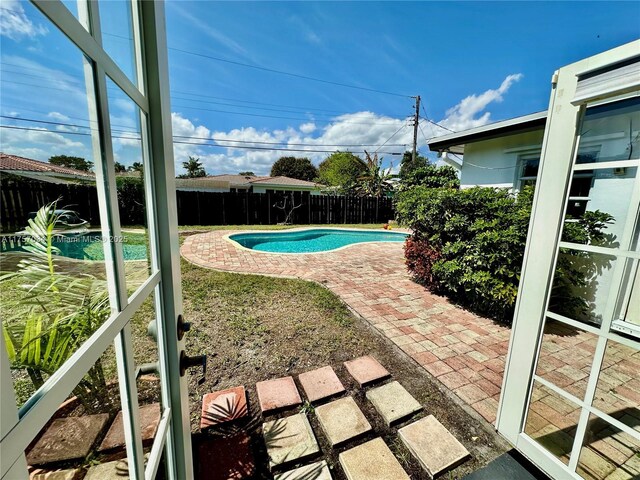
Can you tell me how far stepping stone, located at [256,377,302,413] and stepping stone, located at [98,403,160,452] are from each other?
4.51ft

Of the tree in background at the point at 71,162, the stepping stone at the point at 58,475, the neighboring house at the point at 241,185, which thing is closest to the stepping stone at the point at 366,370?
the stepping stone at the point at 58,475

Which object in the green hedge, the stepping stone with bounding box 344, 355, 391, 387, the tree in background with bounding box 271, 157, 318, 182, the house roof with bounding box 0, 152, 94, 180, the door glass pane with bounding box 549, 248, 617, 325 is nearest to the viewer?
the house roof with bounding box 0, 152, 94, 180

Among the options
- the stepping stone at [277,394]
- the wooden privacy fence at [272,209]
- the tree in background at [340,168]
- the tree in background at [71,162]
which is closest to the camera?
the tree in background at [71,162]

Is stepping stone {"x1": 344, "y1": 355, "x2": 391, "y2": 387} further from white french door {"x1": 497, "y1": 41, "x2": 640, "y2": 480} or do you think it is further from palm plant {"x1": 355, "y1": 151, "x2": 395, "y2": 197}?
palm plant {"x1": 355, "y1": 151, "x2": 395, "y2": 197}

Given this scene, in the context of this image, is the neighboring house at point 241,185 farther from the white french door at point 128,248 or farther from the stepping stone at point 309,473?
the white french door at point 128,248

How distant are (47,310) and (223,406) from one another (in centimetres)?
203

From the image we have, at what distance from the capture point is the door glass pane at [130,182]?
0.68 meters

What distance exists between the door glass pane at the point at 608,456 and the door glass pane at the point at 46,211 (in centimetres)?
248

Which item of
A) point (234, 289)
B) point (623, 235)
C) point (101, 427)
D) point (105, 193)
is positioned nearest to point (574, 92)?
point (623, 235)

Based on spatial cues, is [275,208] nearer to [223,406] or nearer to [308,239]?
[308,239]

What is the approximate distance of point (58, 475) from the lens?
0.52 meters

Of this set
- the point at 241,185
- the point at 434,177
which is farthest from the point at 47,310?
the point at 241,185

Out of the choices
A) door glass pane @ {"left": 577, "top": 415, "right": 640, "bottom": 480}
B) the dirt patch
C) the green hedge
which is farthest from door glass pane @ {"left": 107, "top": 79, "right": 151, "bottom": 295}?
the green hedge

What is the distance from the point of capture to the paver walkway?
2.58 meters
